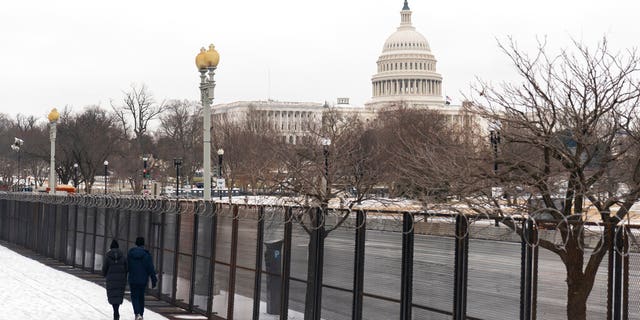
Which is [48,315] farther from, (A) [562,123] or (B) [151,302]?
(A) [562,123]

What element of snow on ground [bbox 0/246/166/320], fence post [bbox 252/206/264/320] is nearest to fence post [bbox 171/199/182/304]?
snow on ground [bbox 0/246/166/320]

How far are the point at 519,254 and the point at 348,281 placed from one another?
3698mm

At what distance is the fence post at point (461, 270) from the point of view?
10.9m

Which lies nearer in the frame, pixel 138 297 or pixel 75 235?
pixel 138 297

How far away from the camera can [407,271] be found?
39.3ft

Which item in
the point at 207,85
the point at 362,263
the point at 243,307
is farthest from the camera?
the point at 207,85

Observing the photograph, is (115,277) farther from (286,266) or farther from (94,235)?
(94,235)

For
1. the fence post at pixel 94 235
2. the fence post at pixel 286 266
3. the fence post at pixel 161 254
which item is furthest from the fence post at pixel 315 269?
the fence post at pixel 94 235

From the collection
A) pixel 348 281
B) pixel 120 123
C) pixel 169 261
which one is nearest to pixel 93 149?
pixel 120 123

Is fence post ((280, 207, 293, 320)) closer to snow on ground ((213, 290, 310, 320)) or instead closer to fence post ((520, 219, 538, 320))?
snow on ground ((213, 290, 310, 320))

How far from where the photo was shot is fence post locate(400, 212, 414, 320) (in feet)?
39.0

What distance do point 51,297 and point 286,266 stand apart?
6.75 metres

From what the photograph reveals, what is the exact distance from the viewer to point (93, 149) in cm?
8200

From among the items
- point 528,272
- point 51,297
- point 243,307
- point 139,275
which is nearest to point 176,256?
point 51,297
